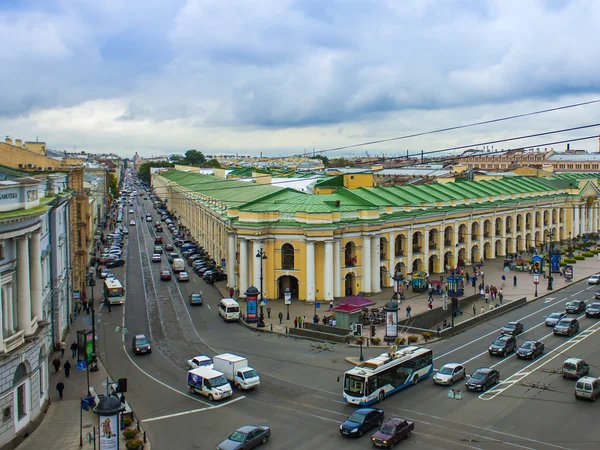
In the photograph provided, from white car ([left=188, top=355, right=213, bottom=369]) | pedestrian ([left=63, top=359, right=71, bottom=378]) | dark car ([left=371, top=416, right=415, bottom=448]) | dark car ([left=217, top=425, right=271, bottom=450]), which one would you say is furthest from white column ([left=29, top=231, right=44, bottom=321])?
dark car ([left=371, top=416, right=415, bottom=448])

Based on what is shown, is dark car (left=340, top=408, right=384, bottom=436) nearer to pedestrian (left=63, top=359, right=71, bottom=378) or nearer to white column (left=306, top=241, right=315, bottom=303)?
pedestrian (left=63, top=359, right=71, bottom=378)

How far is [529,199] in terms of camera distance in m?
79.1

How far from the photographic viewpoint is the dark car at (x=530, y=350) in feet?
109

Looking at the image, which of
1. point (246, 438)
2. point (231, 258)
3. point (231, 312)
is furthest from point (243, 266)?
point (246, 438)

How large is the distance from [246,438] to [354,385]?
628cm

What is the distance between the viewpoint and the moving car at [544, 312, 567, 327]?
4103 centimetres

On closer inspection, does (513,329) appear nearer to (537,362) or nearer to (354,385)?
(537,362)

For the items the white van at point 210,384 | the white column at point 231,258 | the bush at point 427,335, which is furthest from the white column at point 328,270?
the white van at point 210,384

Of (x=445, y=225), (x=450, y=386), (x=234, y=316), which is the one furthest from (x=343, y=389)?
(x=445, y=225)

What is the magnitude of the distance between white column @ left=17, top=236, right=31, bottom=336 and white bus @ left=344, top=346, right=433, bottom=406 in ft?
42.0

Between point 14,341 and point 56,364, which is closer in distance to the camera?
point 14,341

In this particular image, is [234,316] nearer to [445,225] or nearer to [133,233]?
[445,225]

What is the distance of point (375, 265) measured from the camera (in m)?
52.4

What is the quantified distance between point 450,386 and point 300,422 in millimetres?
8025
